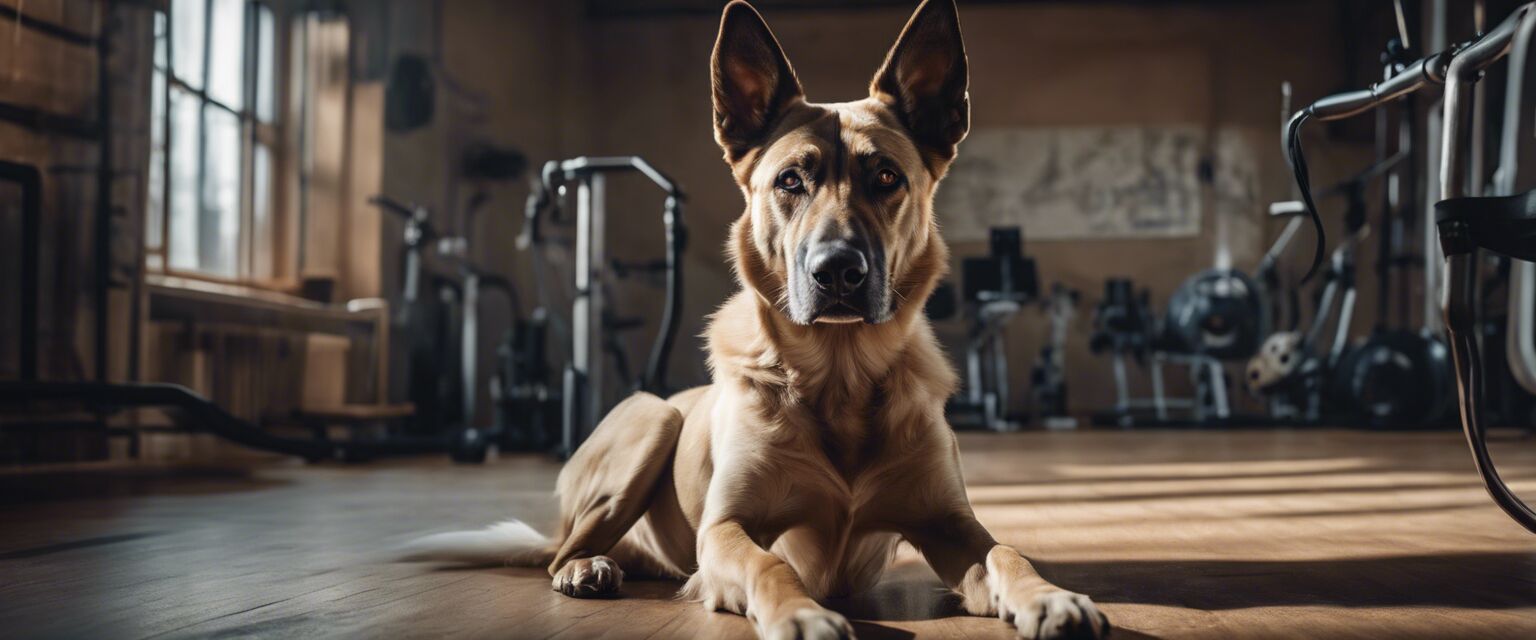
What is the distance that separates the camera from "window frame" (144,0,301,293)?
5.00 meters

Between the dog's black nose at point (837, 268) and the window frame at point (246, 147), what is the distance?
415 centimetres

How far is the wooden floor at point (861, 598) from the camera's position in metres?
1.37

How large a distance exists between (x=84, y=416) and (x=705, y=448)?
12.3 feet

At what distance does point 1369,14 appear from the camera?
10102 mm

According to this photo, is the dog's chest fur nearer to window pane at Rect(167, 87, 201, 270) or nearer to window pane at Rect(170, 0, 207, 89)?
window pane at Rect(167, 87, 201, 270)

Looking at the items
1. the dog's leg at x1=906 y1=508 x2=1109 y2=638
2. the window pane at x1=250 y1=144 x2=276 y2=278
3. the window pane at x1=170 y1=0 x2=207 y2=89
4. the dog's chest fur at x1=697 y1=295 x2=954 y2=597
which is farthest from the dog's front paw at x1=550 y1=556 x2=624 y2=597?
the window pane at x1=250 y1=144 x2=276 y2=278

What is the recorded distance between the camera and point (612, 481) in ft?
6.06

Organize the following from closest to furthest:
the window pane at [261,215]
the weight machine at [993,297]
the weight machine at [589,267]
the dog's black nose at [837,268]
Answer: the dog's black nose at [837,268] → the weight machine at [589,267] → the window pane at [261,215] → the weight machine at [993,297]

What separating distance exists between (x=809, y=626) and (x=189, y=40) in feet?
18.1

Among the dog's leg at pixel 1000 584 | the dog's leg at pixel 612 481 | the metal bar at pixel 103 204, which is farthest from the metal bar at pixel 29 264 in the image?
the dog's leg at pixel 1000 584

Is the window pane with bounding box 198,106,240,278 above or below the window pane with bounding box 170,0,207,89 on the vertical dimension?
below

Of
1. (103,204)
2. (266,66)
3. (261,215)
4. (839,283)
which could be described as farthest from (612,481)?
(266,66)

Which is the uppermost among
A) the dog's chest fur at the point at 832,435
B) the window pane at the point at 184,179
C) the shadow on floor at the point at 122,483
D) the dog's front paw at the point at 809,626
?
the window pane at the point at 184,179

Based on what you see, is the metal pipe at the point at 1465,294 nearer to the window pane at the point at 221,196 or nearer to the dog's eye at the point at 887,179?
the dog's eye at the point at 887,179
